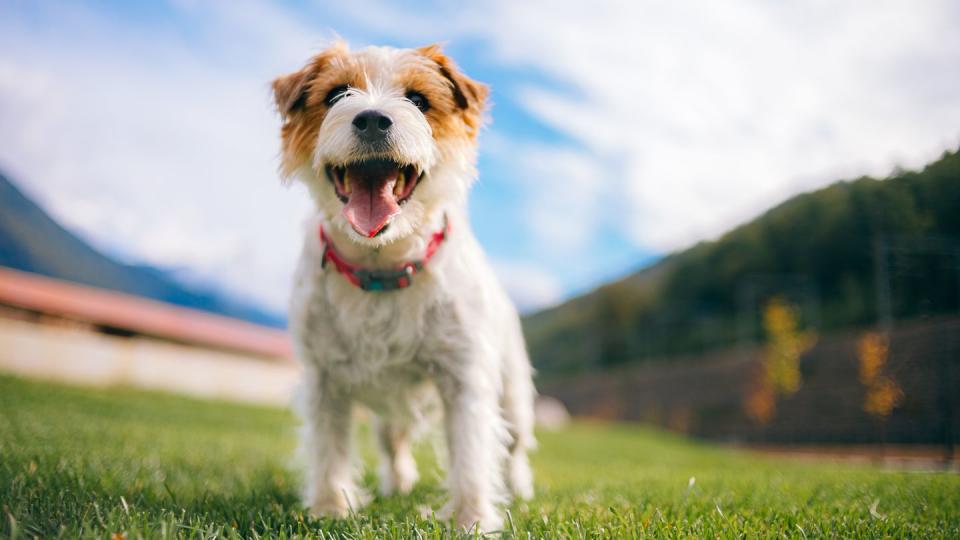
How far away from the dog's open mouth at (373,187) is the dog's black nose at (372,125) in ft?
0.39

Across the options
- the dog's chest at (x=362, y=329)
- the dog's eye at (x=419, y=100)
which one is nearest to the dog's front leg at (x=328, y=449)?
the dog's chest at (x=362, y=329)

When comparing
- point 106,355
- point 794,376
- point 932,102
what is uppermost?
point 932,102

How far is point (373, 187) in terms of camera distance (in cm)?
289

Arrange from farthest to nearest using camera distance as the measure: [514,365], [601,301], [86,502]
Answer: [601,301] → [514,365] → [86,502]

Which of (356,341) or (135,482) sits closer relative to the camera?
(356,341)

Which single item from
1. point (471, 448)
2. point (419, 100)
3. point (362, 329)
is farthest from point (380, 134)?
point (471, 448)

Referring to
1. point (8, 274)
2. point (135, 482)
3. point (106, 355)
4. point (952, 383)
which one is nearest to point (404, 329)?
point (135, 482)

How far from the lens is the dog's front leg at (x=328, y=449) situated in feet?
10.5

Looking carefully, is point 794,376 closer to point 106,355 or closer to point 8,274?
point 106,355

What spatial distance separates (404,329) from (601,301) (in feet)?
144

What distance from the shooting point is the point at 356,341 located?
308 cm

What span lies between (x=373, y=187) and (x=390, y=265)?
38 centimetres

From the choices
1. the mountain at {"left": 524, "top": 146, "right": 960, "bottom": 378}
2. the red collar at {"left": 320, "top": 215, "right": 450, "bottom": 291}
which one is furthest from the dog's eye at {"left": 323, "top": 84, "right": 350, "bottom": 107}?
the mountain at {"left": 524, "top": 146, "right": 960, "bottom": 378}

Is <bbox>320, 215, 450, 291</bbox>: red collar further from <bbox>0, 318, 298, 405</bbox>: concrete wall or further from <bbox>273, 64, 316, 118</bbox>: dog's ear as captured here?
<bbox>0, 318, 298, 405</bbox>: concrete wall
